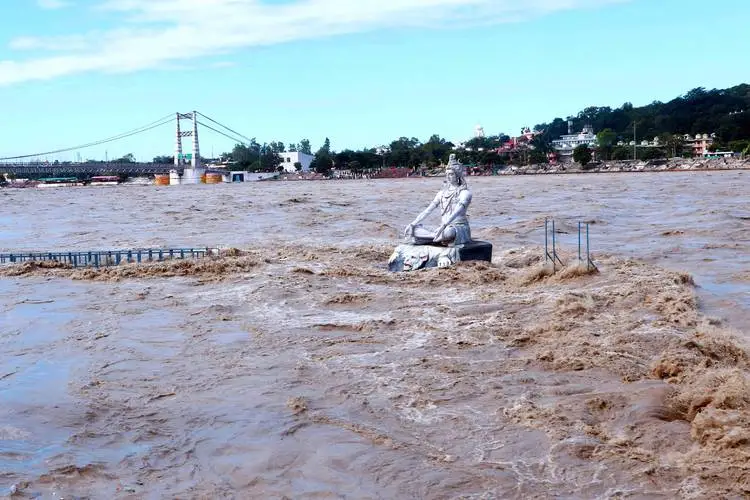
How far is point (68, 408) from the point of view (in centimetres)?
848

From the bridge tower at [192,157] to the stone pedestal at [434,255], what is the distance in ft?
392

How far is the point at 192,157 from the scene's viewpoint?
5827 inches

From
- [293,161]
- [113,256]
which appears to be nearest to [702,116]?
[293,161]

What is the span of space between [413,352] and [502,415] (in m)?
2.55

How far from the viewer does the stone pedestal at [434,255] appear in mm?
15609

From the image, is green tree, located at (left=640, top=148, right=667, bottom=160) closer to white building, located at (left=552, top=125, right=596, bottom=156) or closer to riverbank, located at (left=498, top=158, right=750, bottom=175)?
riverbank, located at (left=498, top=158, right=750, bottom=175)

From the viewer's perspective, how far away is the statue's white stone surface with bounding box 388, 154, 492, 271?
1560 cm

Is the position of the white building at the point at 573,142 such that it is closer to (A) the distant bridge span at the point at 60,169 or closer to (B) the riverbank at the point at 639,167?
(B) the riverbank at the point at 639,167

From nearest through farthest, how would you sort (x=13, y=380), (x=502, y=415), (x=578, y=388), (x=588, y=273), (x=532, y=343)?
(x=502, y=415) → (x=578, y=388) → (x=13, y=380) → (x=532, y=343) → (x=588, y=273)

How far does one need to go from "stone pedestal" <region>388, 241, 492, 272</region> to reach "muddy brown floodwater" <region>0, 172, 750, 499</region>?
37 centimetres

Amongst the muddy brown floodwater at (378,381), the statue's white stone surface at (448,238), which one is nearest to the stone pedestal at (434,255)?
the statue's white stone surface at (448,238)

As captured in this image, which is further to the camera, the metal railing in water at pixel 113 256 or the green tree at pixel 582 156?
the green tree at pixel 582 156

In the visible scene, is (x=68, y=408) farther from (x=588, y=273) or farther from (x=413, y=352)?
(x=588, y=273)

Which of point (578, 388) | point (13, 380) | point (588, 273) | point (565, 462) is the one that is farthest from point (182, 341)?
point (588, 273)
